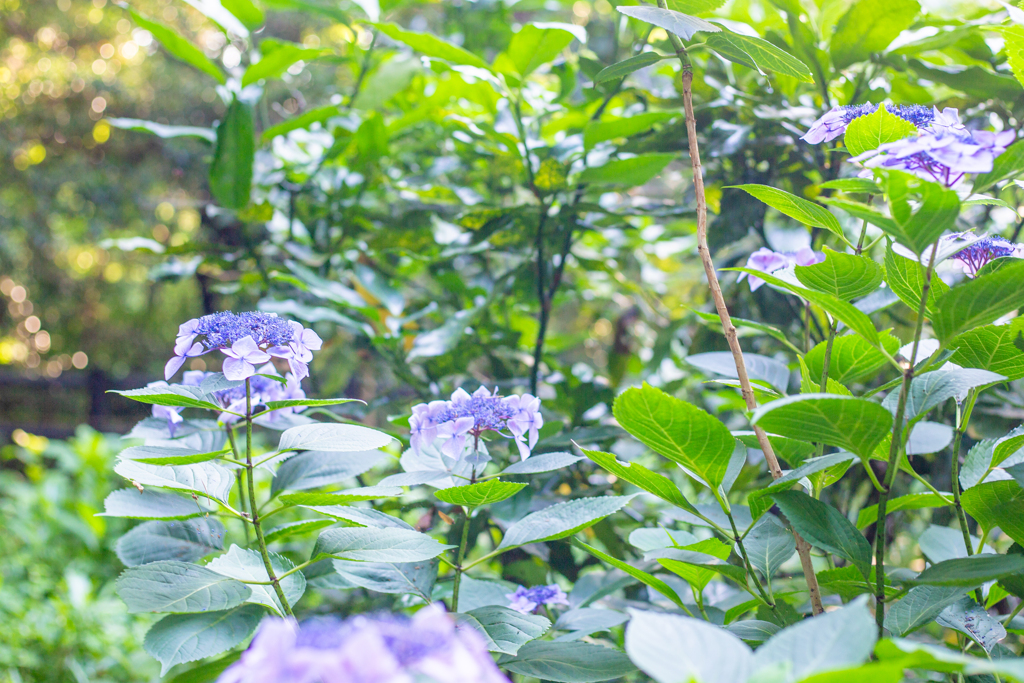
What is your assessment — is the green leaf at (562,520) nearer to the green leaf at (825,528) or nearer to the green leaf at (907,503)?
the green leaf at (825,528)

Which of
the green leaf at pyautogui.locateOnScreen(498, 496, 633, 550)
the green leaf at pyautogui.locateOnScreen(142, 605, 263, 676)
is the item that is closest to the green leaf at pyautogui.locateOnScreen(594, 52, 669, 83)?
the green leaf at pyautogui.locateOnScreen(498, 496, 633, 550)

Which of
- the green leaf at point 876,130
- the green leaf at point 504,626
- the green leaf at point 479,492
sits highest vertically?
the green leaf at point 876,130

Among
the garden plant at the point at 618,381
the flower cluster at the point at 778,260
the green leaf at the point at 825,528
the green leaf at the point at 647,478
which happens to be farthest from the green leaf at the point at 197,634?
the flower cluster at the point at 778,260

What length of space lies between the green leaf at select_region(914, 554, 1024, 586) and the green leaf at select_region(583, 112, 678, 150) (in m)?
0.62

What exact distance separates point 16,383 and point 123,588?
6177 mm

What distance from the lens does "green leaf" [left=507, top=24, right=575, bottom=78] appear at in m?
0.92

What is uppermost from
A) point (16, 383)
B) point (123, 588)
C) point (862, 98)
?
point (862, 98)

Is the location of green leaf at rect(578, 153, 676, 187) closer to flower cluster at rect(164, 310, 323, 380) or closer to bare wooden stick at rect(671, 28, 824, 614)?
bare wooden stick at rect(671, 28, 824, 614)

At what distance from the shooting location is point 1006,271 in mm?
392

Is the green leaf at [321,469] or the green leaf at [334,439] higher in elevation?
the green leaf at [334,439]

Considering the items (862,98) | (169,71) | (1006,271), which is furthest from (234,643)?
(169,71)

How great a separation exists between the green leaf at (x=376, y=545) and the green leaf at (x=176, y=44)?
2.75 ft

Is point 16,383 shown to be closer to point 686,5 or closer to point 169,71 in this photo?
point 169,71

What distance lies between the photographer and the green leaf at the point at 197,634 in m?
0.51
